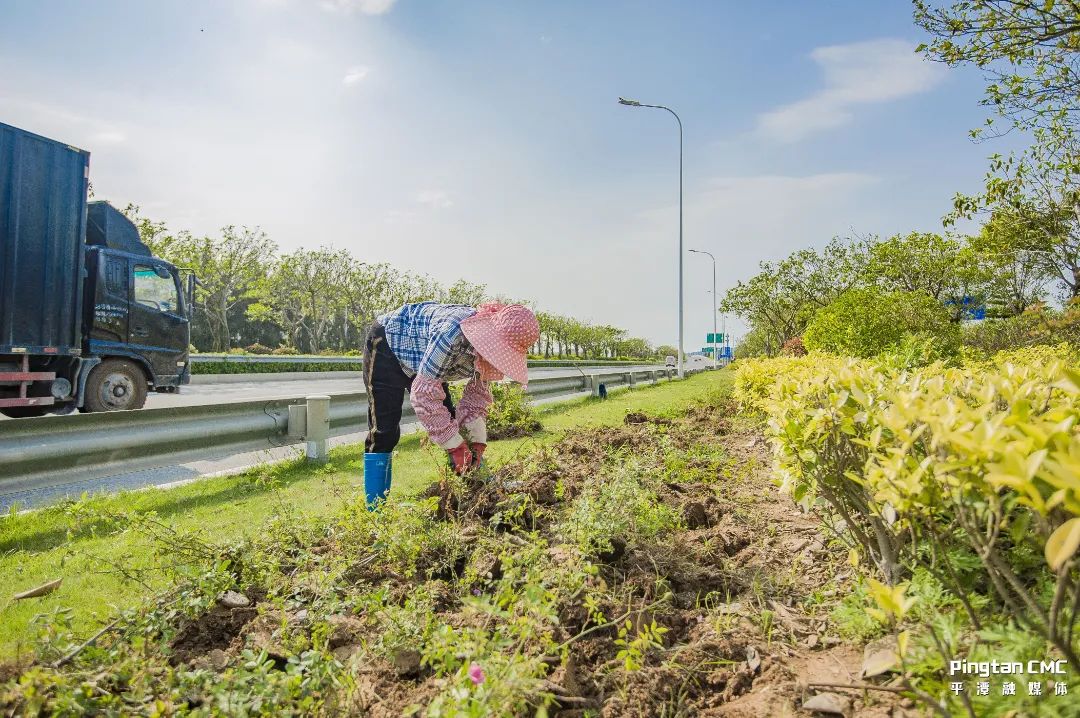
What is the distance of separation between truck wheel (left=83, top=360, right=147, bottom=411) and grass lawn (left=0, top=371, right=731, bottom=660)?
5.91 meters

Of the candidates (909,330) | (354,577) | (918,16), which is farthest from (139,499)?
(909,330)

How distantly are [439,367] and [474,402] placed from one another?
58 cm

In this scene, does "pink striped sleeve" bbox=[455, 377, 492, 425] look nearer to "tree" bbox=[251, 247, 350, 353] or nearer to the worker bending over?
the worker bending over

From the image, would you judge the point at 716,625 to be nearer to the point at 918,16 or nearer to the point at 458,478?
the point at 458,478

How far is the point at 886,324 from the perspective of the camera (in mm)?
12430

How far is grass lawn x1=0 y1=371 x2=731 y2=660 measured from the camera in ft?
7.93

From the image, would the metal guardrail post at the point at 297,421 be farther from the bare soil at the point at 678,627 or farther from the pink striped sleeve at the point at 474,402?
the bare soil at the point at 678,627

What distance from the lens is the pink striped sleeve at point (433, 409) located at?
342 centimetres

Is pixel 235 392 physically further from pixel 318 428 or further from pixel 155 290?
pixel 318 428

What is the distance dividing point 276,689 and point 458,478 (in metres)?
1.56

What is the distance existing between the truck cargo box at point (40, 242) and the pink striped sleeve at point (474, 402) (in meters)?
7.92

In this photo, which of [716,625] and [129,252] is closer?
[716,625]

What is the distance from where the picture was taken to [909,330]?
12.5m

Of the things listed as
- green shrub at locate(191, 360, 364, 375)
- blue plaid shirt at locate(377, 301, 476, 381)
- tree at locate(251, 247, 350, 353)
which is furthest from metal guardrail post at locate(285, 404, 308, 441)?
tree at locate(251, 247, 350, 353)
